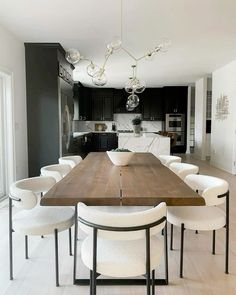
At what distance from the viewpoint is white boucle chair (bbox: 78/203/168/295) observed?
4.83 ft

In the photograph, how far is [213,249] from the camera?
2.68 meters

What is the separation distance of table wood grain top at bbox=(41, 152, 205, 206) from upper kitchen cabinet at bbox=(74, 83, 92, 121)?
7385 millimetres

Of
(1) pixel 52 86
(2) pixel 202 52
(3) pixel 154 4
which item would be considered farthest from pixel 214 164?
(3) pixel 154 4

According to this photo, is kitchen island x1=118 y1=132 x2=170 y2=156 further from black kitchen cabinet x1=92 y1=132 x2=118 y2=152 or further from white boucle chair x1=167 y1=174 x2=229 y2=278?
black kitchen cabinet x1=92 y1=132 x2=118 y2=152

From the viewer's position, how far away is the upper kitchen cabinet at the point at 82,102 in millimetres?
9805

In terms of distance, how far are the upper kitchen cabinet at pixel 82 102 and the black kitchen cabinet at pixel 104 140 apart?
2.70 ft

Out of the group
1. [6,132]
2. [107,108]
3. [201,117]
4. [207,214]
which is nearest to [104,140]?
[107,108]

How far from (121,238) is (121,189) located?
0.46 metres

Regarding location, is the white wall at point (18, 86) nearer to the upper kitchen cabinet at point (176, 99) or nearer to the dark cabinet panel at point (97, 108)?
the dark cabinet panel at point (97, 108)

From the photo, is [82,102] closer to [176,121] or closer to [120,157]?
[176,121]

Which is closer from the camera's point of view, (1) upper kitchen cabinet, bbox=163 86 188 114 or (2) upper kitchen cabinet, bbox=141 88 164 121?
(1) upper kitchen cabinet, bbox=163 86 188 114

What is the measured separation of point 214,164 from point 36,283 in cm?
654

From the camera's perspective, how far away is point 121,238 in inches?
59.8

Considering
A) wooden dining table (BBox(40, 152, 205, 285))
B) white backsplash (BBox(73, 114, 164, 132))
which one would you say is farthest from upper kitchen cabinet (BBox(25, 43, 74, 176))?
white backsplash (BBox(73, 114, 164, 132))
